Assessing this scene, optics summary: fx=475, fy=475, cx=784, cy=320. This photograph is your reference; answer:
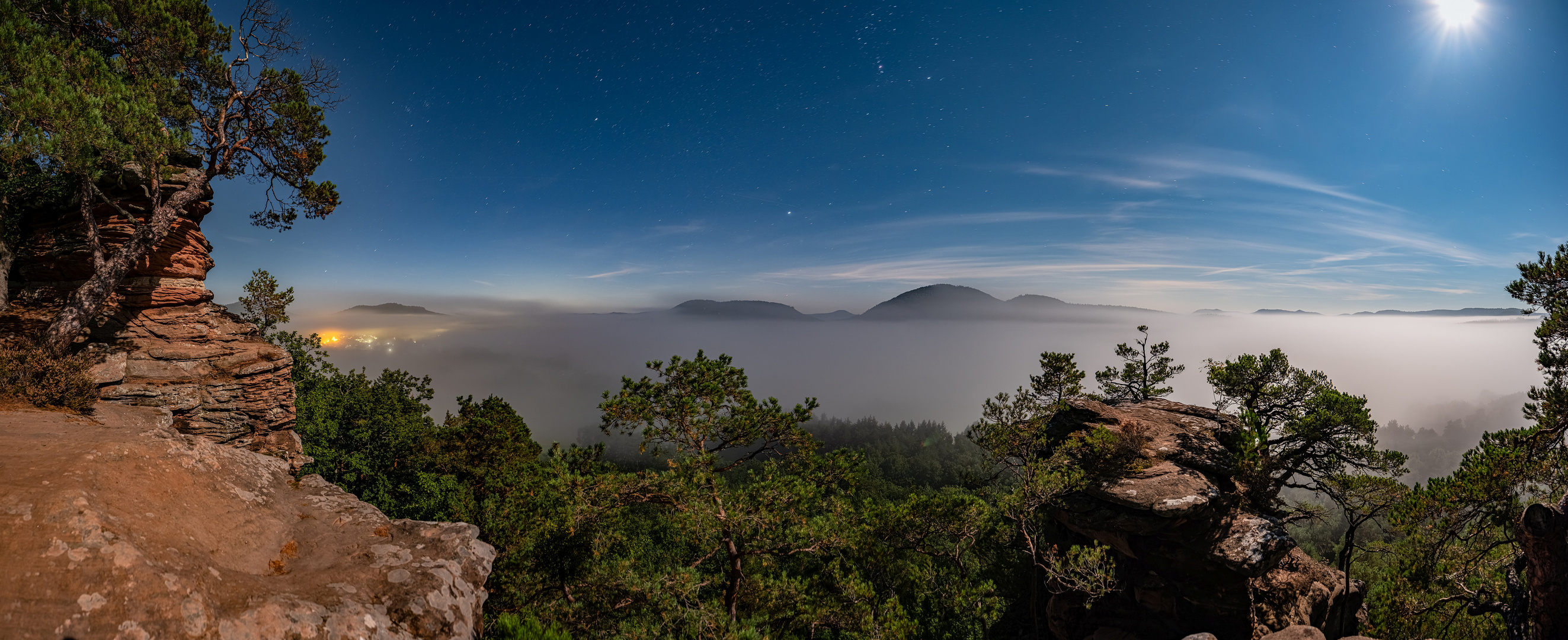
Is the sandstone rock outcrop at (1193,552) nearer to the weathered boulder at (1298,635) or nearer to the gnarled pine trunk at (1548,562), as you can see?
the weathered boulder at (1298,635)

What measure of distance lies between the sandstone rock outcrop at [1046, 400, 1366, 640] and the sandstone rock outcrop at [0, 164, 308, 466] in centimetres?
2783

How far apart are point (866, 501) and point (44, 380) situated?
19.6 m

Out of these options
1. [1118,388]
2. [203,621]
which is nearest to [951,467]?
[1118,388]

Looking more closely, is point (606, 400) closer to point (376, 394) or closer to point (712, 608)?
point (712, 608)

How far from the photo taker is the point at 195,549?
586 centimetres

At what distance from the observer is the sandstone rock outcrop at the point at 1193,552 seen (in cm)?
1752

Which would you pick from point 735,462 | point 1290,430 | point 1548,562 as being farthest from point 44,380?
point 1290,430

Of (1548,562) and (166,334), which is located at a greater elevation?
(166,334)

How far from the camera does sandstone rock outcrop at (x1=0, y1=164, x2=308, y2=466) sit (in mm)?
11688

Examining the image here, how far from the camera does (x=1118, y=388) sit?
27766 millimetres

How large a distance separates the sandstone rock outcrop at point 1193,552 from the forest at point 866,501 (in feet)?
3.15

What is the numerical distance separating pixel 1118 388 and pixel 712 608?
2683cm

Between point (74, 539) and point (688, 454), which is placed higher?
point (74, 539)

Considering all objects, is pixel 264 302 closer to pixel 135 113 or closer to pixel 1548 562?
pixel 135 113
